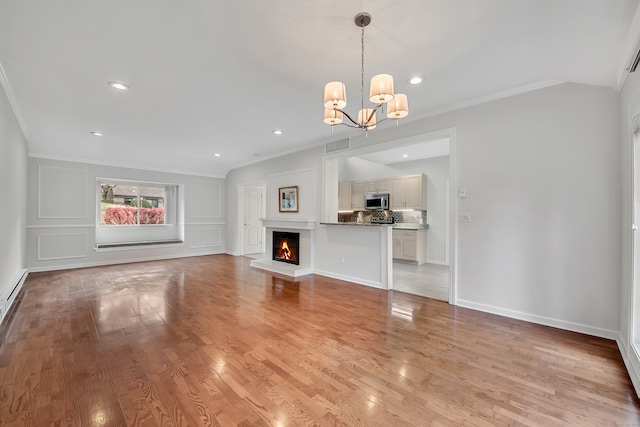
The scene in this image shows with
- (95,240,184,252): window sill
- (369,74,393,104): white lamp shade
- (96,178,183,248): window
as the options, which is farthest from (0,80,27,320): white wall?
(369,74,393,104): white lamp shade

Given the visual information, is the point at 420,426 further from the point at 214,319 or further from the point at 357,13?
the point at 357,13

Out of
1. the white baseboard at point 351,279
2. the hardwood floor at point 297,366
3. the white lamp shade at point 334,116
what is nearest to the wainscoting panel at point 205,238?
the hardwood floor at point 297,366

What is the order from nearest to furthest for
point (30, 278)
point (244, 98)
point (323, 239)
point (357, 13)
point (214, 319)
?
1. point (357, 13)
2. point (214, 319)
3. point (244, 98)
4. point (30, 278)
5. point (323, 239)

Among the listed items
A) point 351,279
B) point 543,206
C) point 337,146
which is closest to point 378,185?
point 337,146

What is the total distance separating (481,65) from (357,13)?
57.5 inches

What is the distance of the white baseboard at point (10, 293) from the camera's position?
10.0 ft

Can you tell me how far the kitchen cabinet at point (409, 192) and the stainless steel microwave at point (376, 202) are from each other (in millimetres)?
189

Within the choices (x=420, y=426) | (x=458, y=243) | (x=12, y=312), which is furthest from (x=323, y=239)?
(x=12, y=312)

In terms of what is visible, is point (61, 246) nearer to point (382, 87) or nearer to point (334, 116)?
point (334, 116)

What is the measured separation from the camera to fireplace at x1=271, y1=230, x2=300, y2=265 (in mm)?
5879

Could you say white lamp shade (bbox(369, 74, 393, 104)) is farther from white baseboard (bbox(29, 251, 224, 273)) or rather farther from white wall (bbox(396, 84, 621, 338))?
white baseboard (bbox(29, 251, 224, 273))

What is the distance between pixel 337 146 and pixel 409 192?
105 inches

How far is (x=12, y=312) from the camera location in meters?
3.28

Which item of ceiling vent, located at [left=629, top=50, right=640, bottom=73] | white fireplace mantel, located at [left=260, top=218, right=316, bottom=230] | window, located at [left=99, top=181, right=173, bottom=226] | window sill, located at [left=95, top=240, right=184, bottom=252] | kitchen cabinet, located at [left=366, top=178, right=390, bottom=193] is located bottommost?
window sill, located at [left=95, top=240, right=184, bottom=252]
